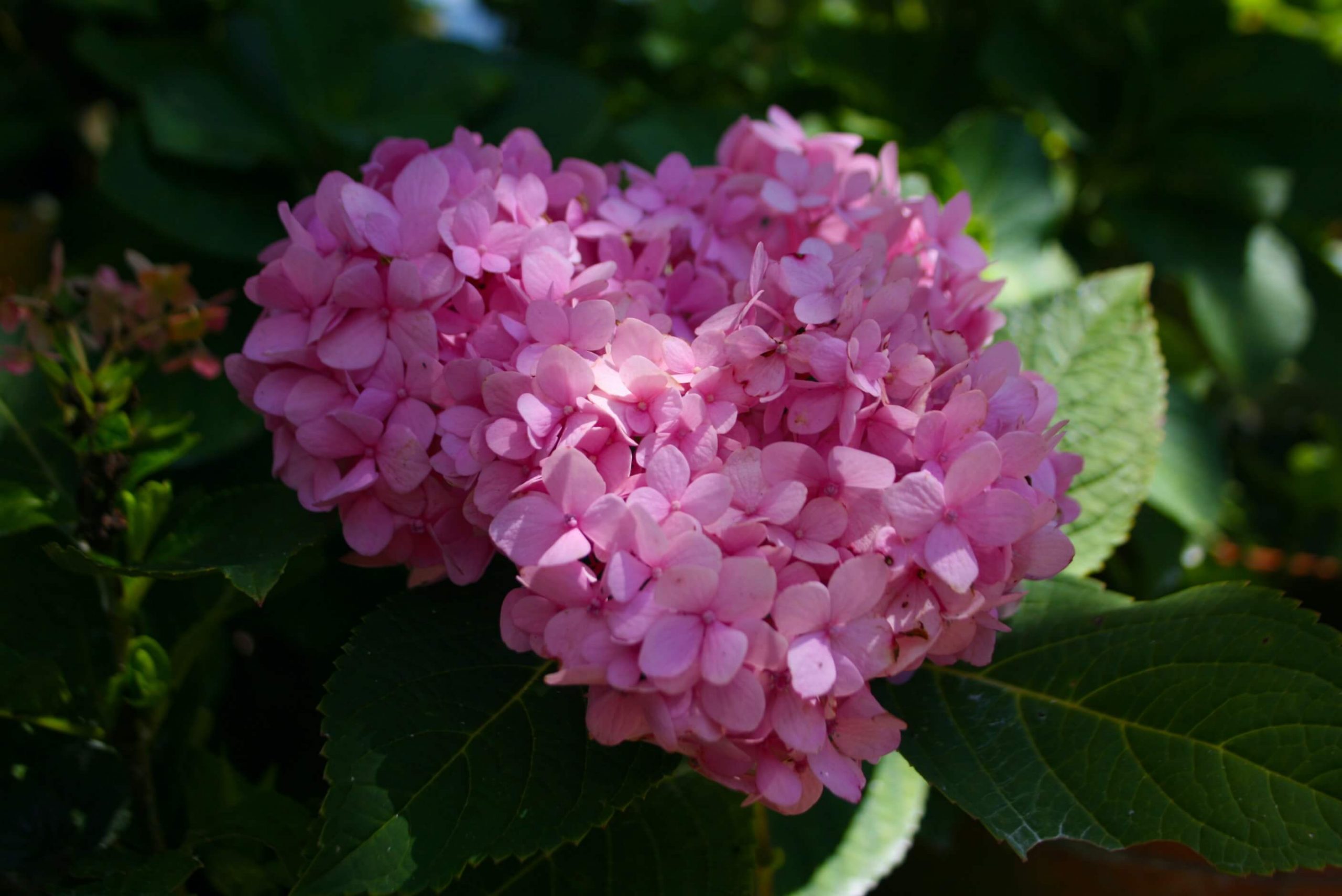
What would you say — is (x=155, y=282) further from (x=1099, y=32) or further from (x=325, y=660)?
(x=1099, y=32)

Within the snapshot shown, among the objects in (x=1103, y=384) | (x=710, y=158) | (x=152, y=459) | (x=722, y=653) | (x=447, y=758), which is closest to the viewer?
(x=722, y=653)

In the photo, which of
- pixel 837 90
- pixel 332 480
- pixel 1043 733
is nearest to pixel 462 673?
pixel 332 480

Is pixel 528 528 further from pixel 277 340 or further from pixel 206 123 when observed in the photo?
pixel 206 123

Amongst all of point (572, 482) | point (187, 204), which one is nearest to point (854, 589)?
point (572, 482)

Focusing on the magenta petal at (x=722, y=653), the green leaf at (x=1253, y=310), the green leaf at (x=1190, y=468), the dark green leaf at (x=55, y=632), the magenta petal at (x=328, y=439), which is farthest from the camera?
the green leaf at (x=1253, y=310)

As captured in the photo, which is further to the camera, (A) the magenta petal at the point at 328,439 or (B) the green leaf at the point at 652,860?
(B) the green leaf at the point at 652,860

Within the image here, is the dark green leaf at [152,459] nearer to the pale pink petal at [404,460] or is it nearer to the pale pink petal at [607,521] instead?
the pale pink petal at [404,460]

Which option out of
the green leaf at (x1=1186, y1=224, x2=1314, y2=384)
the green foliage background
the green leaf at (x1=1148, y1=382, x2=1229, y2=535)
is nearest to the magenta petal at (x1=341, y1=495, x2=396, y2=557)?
the green foliage background

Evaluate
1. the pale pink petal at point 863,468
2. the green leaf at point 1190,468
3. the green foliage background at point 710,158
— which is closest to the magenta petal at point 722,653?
the pale pink petal at point 863,468
